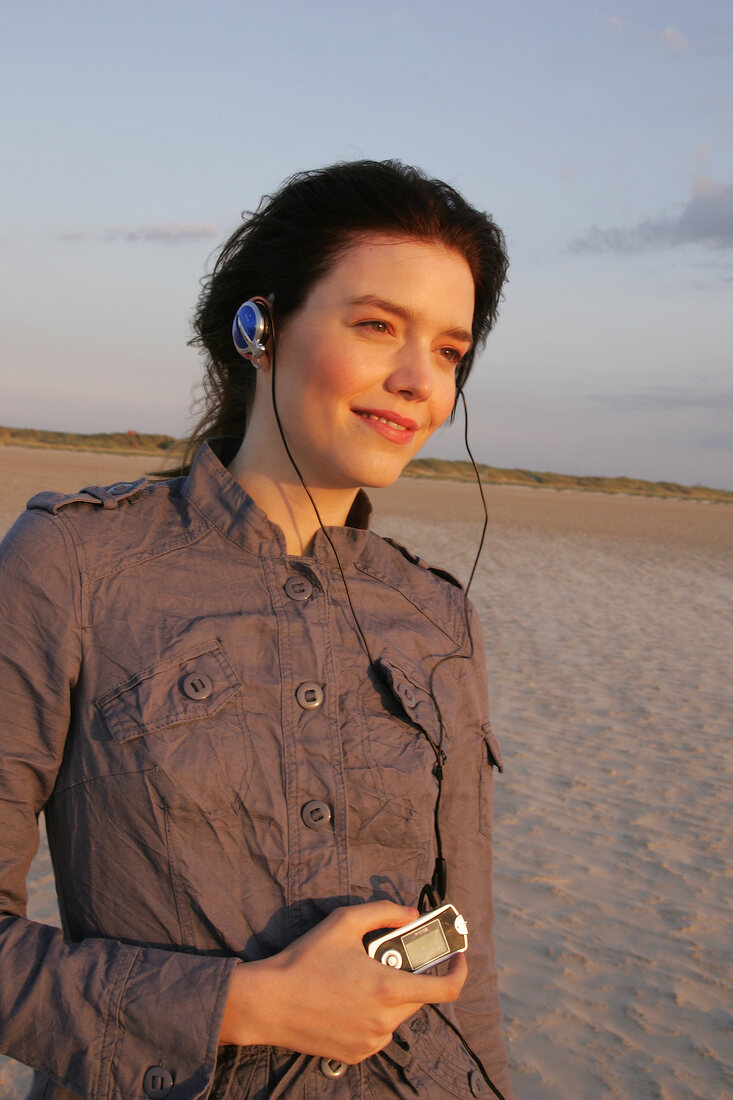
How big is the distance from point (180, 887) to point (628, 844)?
4191 millimetres

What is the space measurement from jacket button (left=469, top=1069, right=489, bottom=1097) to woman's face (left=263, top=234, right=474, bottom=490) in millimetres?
975

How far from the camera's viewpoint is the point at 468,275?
5.80ft

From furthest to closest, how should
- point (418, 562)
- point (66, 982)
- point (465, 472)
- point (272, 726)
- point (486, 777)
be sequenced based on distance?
point (465, 472), point (418, 562), point (486, 777), point (272, 726), point (66, 982)

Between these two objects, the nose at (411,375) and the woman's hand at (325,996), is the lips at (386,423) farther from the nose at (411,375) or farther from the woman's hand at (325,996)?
the woman's hand at (325,996)

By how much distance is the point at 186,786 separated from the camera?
139cm

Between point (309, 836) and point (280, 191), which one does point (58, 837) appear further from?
point (280, 191)

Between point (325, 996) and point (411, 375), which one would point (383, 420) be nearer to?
point (411, 375)

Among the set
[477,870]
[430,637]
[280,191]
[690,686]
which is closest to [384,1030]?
[477,870]

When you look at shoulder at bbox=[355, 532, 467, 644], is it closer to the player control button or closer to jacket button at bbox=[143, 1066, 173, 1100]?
the player control button

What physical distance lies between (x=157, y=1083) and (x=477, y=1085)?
536 mm

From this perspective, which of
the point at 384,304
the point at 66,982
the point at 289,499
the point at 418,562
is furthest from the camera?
the point at 418,562

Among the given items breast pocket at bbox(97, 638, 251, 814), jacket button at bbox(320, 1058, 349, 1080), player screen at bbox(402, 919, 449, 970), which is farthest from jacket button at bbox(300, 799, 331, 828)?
jacket button at bbox(320, 1058, 349, 1080)

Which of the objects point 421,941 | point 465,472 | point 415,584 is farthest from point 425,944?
point 465,472

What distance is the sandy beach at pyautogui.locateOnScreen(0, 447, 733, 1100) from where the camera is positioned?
339cm
